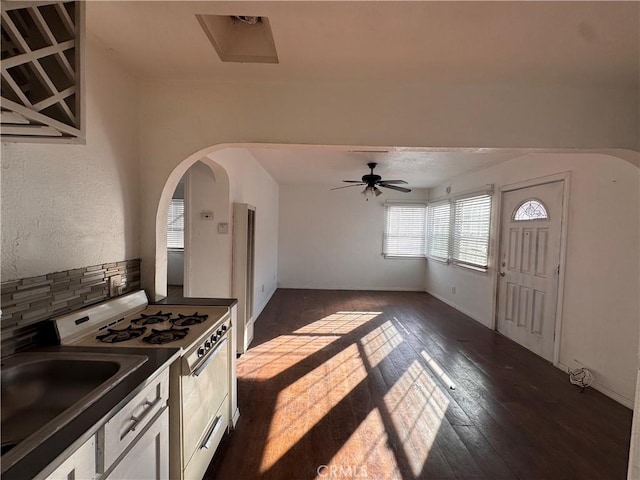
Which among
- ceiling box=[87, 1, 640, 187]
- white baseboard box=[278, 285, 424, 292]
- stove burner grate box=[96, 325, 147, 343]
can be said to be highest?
ceiling box=[87, 1, 640, 187]

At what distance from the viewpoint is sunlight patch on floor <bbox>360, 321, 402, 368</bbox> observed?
3.60 meters

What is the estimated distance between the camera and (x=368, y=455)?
204cm

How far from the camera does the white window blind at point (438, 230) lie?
250 inches

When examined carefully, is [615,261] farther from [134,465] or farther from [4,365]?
[4,365]

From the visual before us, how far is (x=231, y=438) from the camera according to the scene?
217cm

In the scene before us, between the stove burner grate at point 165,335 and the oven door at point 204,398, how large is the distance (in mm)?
168

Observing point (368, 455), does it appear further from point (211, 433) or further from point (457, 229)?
point (457, 229)

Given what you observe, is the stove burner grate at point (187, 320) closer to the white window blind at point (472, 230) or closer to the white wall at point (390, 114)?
the white wall at point (390, 114)

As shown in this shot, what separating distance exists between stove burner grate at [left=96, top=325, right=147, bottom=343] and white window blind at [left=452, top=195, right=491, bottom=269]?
4.72 metres

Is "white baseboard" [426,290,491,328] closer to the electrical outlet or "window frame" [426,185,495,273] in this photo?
"window frame" [426,185,495,273]

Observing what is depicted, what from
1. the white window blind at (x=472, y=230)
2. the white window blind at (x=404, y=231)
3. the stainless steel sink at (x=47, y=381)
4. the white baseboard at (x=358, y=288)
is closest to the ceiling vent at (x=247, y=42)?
the stainless steel sink at (x=47, y=381)

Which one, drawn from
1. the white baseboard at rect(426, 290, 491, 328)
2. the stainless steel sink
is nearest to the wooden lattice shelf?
the stainless steel sink

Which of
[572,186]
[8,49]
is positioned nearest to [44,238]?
[8,49]

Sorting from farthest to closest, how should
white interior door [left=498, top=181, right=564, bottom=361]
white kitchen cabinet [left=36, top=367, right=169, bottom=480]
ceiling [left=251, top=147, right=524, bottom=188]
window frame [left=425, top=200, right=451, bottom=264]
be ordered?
1. window frame [left=425, top=200, right=451, bottom=264]
2. ceiling [left=251, top=147, right=524, bottom=188]
3. white interior door [left=498, top=181, right=564, bottom=361]
4. white kitchen cabinet [left=36, top=367, right=169, bottom=480]
